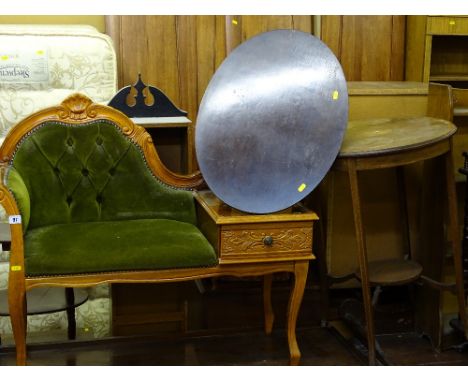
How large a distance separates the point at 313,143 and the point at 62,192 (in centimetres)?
108

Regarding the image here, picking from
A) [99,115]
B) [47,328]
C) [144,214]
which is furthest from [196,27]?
[47,328]

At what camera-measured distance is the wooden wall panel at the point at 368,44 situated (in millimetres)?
3418

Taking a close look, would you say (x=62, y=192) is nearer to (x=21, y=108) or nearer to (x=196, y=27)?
(x=21, y=108)

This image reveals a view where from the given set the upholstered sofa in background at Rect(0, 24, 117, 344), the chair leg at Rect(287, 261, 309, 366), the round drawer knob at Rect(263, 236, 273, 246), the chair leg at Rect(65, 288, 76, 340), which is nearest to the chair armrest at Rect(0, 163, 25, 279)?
the chair leg at Rect(65, 288, 76, 340)

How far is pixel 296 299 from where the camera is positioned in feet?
8.19

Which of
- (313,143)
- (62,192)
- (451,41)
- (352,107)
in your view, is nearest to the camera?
(313,143)

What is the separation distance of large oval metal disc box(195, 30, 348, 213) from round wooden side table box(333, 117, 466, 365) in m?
0.12

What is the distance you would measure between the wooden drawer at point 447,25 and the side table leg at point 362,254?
136 centimetres

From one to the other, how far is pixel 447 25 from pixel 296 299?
1.79 metres

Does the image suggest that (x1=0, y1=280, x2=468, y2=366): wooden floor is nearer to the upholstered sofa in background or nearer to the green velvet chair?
the upholstered sofa in background

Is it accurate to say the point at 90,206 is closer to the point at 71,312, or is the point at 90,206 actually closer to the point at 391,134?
the point at 71,312

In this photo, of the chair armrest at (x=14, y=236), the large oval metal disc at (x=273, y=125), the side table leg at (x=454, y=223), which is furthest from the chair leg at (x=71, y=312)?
the side table leg at (x=454, y=223)

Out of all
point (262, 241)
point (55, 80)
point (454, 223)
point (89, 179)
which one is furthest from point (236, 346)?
point (55, 80)

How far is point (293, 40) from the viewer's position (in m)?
Answer: 2.40
